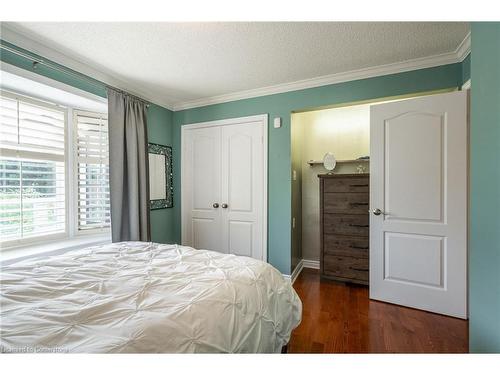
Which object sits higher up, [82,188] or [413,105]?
[413,105]

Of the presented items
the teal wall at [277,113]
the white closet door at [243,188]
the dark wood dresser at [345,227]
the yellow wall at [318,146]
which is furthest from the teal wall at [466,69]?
the white closet door at [243,188]

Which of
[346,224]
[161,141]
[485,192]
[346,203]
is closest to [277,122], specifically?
[346,203]

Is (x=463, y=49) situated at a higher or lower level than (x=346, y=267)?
higher

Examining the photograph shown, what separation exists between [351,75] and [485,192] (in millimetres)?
1926

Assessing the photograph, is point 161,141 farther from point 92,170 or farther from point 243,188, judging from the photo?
point 243,188

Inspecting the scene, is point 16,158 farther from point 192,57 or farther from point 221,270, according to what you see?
point 221,270

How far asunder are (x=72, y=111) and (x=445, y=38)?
3627mm

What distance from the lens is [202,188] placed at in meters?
3.16

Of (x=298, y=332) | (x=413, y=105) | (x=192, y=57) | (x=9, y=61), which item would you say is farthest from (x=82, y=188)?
(x=413, y=105)

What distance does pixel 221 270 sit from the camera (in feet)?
4.17

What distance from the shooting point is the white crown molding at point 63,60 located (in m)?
1.68

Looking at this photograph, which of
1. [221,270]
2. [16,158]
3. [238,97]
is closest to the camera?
[221,270]

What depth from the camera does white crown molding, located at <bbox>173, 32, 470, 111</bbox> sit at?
200 cm

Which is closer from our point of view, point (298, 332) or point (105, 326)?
point (105, 326)
